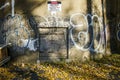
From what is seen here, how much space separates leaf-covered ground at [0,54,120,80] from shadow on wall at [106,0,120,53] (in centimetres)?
92

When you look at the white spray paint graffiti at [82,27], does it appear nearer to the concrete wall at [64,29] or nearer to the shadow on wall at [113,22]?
the concrete wall at [64,29]

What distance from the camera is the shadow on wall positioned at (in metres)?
11.3

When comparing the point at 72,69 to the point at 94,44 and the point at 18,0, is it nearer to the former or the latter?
the point at 94,44

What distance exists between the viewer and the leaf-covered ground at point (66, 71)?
28.9ft

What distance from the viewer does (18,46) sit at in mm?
10461

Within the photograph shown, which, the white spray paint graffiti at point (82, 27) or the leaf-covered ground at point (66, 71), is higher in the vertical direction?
the white spray paint graffiti at point (82, 27)

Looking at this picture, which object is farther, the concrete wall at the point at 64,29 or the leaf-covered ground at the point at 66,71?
the concrete wall at the point at 64,29

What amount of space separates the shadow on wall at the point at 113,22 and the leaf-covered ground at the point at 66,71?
0.92 metres

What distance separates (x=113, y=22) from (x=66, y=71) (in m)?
3.30

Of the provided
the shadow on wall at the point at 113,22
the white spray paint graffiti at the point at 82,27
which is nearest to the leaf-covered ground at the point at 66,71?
the white spray paint graffiti at the point at 82,27

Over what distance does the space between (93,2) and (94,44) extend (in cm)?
158

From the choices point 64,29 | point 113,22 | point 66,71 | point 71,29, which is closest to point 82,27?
point 71,29

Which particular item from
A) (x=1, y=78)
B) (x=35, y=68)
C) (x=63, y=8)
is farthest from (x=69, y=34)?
(x=1, y=78)

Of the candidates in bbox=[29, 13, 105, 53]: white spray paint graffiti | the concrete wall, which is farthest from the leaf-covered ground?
bbox=[29, 13, 105, 53]: white spray paint graffiti
